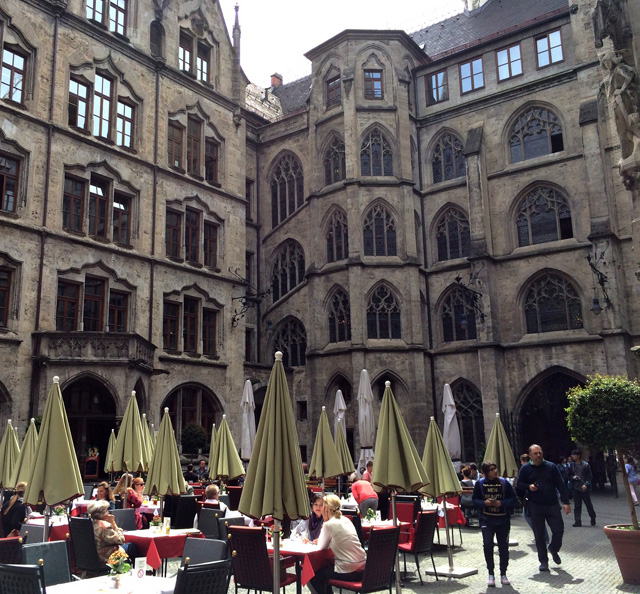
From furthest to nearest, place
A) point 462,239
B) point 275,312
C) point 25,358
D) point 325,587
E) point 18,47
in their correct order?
point 275,312 → point 462,239 → point 18,47 → point 25,358 → point 325,587

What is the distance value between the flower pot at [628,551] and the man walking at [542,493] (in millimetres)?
987

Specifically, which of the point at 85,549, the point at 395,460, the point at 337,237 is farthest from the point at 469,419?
the point at 85,549

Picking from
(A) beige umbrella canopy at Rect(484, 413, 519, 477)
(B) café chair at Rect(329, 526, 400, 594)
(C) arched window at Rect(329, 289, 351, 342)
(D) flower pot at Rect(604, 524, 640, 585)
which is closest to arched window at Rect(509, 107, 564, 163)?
(C) arched window at Rect(329, 289, 351, 342)

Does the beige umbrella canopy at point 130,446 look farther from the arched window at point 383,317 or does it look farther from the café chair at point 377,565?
the arched window at point 383,317

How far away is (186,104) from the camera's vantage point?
2844 centimetres

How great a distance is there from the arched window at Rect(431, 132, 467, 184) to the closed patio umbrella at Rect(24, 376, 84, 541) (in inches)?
980

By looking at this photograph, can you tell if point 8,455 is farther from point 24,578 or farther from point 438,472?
point 24,578

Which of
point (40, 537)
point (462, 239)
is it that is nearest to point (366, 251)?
point (462, 239)

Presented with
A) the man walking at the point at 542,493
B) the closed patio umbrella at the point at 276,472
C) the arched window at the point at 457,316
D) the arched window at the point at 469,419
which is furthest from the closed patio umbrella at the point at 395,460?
the arched window at the point at 457,316

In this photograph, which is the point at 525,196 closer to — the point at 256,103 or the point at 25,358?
the point at 256,103

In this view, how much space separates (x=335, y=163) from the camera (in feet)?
102

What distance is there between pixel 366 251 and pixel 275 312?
5895mm

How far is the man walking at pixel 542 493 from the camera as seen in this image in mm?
10453

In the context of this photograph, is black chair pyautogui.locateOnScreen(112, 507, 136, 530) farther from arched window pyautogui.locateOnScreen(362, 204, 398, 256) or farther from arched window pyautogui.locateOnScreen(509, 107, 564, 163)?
arched window pyautogui.locateOnScreen(509, 107, 564, 163)
